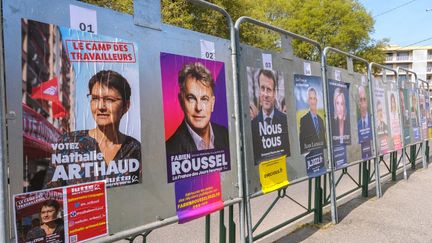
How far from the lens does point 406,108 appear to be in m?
9.14

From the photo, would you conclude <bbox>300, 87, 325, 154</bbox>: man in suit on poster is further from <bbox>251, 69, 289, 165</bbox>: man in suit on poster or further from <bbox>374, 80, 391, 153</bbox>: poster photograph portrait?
<bbox>374, 80, 391, 153</bbox>: poster photograph portrait

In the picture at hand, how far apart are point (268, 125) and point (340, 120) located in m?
2.13

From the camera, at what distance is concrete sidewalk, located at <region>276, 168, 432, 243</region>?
190 inches

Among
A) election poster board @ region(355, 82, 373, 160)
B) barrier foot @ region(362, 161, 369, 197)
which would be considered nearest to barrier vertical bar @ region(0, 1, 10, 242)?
election poster board @ region(355, 82, 373, 160)

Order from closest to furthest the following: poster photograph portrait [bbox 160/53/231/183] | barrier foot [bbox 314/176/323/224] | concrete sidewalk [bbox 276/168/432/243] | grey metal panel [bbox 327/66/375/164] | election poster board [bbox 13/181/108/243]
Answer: election poster board [bbox 13/181/108/243] < poster photograph portrait [bbox 160/53/231/183] < concrete sidewalk [bbox 276/168/432/243] < barrier foot [bbox 314/176/323/224] < grey metal panel [bbox 327/66/375/164]

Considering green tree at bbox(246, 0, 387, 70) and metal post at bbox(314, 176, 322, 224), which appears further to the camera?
green tree at bbox(246, 0, 387, 70)

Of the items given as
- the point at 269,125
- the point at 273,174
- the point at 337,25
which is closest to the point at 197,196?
the point at 273,174

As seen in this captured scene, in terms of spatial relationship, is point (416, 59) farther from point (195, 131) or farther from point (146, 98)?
point (146, 98)

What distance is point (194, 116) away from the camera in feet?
10.1

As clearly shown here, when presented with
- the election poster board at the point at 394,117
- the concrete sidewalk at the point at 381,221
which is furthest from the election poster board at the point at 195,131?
the election poster board at the point at 394,117

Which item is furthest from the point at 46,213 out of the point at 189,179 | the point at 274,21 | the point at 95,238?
the point at 274,21

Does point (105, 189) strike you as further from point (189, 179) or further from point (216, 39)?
point (216, 39)

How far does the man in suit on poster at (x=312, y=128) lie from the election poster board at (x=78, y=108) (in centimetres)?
252

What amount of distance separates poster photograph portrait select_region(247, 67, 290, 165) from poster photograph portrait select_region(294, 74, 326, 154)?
15.6 inches
